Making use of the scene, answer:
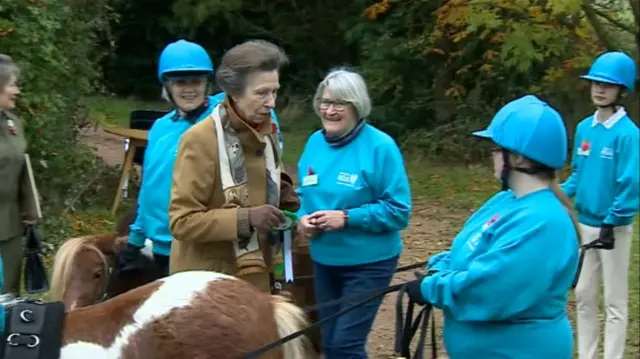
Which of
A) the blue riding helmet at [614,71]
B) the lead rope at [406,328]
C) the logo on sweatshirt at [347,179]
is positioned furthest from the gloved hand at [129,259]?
the blue riding helmet at [614,71]

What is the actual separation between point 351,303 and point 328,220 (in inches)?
15.9

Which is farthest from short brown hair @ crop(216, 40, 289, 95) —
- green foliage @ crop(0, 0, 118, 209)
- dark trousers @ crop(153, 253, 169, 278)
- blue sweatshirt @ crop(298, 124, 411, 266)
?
green foliage @ crop(0, 0, 118, 209)

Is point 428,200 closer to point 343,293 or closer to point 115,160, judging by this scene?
point 115,160

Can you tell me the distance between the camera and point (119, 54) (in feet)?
75.3

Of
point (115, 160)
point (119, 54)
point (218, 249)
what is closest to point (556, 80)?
point (115, 160)

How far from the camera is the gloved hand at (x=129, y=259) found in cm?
500

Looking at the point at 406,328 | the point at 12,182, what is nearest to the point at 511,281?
the point at 406,328

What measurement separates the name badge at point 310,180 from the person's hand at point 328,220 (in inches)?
10.9

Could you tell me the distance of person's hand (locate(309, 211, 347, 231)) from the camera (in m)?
4.40

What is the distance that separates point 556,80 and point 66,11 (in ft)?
22.1

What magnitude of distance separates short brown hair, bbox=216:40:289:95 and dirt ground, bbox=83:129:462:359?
10.9 ft

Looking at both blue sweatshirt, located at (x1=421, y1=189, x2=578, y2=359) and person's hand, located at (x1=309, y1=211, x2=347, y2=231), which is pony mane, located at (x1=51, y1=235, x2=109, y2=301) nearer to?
person's hand, located at (x1=309, y1=211, x2=347, y2=231)

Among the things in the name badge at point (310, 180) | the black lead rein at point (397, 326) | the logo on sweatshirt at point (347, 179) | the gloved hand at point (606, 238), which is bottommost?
the gloved hand at point (606, 238)

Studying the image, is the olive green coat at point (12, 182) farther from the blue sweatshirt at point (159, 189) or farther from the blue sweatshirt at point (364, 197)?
the blue sweatshirt at point (364, 197)
